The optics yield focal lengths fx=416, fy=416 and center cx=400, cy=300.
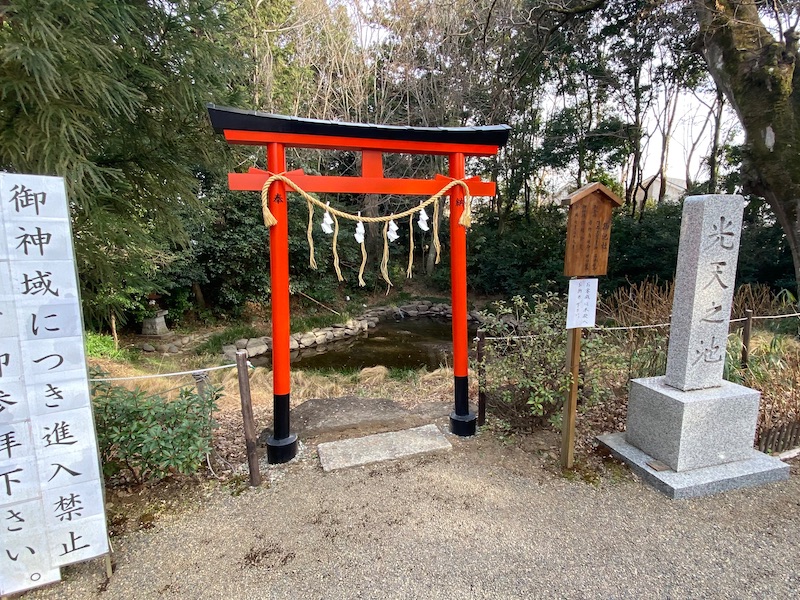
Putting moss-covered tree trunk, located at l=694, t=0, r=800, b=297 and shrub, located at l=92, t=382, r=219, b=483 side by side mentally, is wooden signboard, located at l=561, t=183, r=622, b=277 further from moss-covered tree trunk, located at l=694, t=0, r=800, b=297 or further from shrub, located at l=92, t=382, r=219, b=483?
moss-covered tree trunk, located at l=694, t=0, r=800, b=297

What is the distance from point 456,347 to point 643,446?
151cm

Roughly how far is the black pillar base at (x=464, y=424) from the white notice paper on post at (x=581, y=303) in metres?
1.18

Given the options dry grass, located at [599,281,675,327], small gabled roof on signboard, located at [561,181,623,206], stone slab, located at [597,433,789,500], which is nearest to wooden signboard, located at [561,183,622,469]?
small gabled roof on signboard, located at [561,181,623,206]

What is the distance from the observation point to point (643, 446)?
298cm

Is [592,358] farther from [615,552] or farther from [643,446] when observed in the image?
[615,552]

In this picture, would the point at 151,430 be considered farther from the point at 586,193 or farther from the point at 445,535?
the point at 586,193

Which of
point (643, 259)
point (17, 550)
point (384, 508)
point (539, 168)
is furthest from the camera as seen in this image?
point (539, 168)

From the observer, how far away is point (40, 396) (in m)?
1.84

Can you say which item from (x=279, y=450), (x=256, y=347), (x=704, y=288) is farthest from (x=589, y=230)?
(x=256, y=347)

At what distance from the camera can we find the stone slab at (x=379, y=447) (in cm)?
309

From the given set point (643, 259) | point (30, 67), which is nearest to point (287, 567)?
point (30, 67)

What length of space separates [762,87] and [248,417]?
7.12 metres

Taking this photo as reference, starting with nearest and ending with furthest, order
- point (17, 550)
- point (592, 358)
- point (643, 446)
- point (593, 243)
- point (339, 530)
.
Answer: point (17, 550)
point (339, 530)
point (593, 243)
point (643, 446)
point (592, 358)

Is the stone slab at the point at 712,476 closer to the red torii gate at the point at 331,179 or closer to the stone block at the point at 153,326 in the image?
the red torii gate at the point at 331,179
